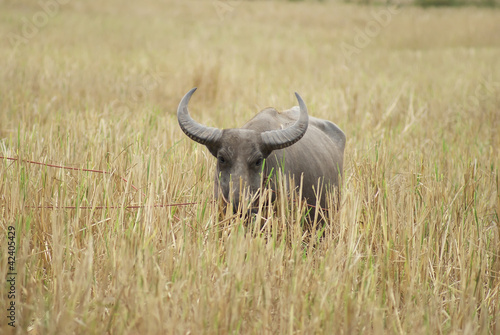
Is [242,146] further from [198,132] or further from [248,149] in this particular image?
[198,132]

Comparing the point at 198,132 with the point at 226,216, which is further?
the point at 198,132

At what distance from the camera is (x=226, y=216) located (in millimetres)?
3068

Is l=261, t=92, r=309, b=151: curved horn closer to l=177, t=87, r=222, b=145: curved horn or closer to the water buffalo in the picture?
the water buffalo

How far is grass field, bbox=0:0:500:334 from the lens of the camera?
2238 mm

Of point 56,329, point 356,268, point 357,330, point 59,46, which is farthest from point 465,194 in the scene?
point 59,46

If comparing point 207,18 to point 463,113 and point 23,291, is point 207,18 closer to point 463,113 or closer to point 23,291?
point 463,113

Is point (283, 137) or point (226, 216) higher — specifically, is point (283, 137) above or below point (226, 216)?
above

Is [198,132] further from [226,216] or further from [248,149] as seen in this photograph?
[226,216]

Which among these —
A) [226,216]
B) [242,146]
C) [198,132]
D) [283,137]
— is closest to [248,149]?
[242,146]

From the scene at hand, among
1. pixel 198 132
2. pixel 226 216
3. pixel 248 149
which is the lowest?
pixel 226 216

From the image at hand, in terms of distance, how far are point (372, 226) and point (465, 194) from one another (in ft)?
3.18

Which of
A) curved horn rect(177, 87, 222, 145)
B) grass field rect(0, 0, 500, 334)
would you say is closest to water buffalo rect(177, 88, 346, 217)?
curved horn rect(177, 87, 222, 145)

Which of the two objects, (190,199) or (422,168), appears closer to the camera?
(190,199)

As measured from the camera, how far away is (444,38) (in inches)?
742
